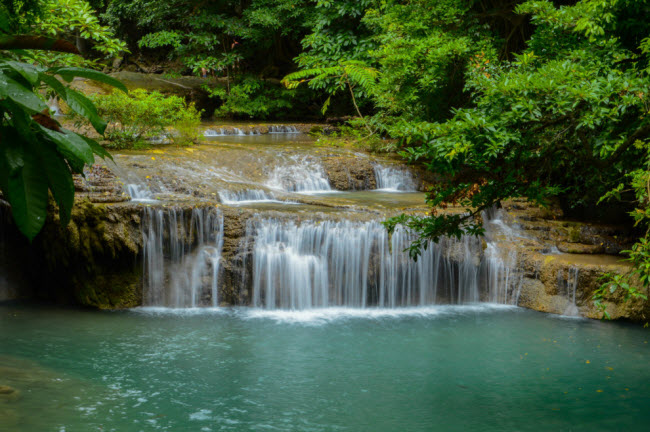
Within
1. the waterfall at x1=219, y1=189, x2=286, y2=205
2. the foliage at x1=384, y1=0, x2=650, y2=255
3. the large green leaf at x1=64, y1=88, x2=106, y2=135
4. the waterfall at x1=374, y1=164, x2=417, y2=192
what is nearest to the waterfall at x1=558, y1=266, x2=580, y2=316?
the foliage at x1=384, y1=0, x2=650, y2=255

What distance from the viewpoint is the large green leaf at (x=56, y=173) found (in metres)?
1.45

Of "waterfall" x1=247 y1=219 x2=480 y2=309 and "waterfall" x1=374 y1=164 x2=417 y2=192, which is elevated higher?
"waterfall" x1=374 y1=164 x2=417 y2=192

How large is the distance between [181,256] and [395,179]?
5.63m

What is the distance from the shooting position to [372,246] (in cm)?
959

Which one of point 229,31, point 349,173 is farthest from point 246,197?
point 229,31

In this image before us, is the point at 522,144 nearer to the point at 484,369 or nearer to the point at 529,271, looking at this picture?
the point at 484,369

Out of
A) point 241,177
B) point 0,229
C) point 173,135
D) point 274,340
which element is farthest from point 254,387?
point 173,135

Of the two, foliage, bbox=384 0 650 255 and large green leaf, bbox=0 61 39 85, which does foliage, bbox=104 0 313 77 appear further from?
large green leaf, bbox=0 61 39 85

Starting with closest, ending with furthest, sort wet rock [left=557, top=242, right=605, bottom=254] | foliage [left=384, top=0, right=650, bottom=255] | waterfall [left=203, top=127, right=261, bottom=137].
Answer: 1. foliage [left=384, top=0, right=650, bottom=255]
2. wet rock [left=557, top=242, right=605, bottom=254]
3. waterfall [left=203, top=127, right=261, bottom=137]

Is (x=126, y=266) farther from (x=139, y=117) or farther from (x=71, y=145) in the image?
(x=71, y=145)

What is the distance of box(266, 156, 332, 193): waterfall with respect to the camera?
12797 millimetres

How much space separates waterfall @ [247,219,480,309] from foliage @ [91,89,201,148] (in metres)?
4.45

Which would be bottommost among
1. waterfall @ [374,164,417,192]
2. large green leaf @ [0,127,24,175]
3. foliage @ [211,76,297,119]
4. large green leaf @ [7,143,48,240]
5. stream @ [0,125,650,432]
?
stream @ [0,125,650,432]

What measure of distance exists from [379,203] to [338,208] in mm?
1009
